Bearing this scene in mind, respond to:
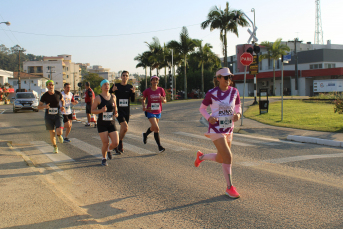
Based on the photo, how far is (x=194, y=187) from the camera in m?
5.49

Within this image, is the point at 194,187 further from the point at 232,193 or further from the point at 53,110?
the point at 53,110

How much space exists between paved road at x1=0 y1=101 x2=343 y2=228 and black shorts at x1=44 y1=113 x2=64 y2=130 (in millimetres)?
790

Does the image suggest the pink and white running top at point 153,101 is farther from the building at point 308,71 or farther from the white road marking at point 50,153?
the building at point 308,71

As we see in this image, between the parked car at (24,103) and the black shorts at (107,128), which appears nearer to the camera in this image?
the black shorts at (107,128)

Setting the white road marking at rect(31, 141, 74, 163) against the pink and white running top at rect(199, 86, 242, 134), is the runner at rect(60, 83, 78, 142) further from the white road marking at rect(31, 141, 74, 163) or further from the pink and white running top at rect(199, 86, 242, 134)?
the pink and white running top at rect(199, 86, 242, 134)

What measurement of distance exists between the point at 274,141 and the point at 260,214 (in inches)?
289

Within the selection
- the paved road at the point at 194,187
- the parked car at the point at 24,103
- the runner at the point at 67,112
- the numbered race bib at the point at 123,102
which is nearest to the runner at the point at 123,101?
the numbered race bib at the point at 123,102

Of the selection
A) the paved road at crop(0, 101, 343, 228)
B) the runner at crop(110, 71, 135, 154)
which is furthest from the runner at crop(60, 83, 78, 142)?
the runner at crop(110, 71, 135, 154)

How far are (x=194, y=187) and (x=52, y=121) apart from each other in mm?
5311

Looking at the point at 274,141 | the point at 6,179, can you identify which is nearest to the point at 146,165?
the point at 6,179

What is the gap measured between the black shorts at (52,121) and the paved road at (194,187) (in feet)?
2.59

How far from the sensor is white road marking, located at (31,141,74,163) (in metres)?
8.14

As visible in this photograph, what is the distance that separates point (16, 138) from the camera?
40.4 ft

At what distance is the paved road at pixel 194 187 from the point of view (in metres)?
4.07
